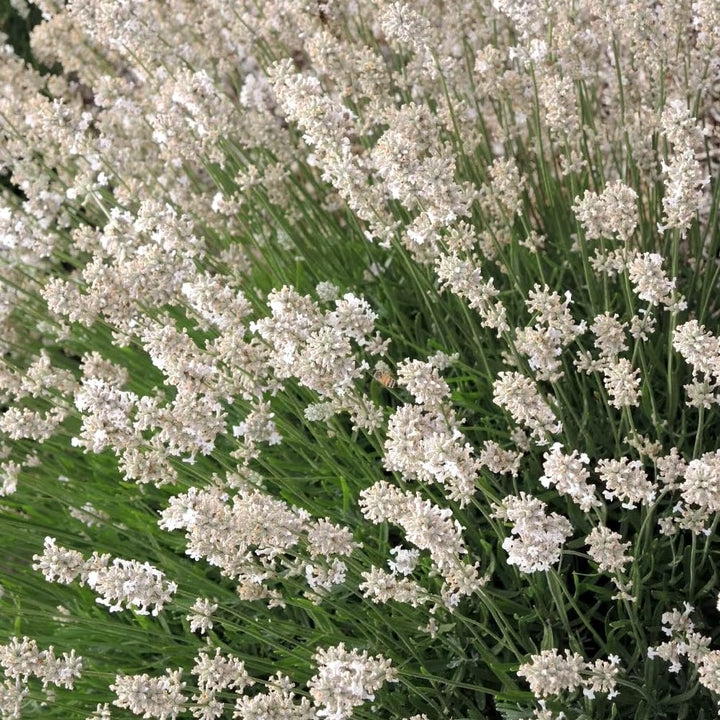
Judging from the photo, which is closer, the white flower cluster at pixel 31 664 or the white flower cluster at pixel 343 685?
the white flower cluster at pixel 343 685

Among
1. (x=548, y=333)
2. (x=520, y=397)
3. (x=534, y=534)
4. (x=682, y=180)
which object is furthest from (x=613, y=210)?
(x=534, y=534)

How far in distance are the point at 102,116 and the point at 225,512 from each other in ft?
7.53

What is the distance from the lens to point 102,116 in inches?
152

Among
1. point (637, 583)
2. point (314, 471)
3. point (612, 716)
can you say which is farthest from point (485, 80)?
point (612, 716)

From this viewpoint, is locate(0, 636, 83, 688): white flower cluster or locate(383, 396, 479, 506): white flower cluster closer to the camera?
locate(383, 396, 479, 506): white flower cluster

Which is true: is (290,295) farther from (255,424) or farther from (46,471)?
(46,471)

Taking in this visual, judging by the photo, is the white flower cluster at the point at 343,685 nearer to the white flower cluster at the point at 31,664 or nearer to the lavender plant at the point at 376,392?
the lavender plant at the point at 376,392

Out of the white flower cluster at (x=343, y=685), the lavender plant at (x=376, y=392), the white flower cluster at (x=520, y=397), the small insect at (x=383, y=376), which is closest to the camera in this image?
the white flower cluster at (x=343, y=685)

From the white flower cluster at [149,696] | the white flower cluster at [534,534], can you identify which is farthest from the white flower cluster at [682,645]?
the white flower cluster at [149,696]

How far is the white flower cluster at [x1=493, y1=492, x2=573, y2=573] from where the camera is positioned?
1.92 m

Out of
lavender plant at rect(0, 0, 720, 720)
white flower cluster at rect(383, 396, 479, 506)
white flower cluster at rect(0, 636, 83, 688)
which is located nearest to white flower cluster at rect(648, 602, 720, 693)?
lavender plant at rect(0, 0, 720, 720)

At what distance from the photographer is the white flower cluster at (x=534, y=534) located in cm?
192

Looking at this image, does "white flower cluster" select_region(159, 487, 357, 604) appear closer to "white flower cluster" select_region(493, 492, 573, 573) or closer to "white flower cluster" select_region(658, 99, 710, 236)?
"white flower cluster" select_region(493, 492, 573, 573)

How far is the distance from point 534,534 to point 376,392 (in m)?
1.25
